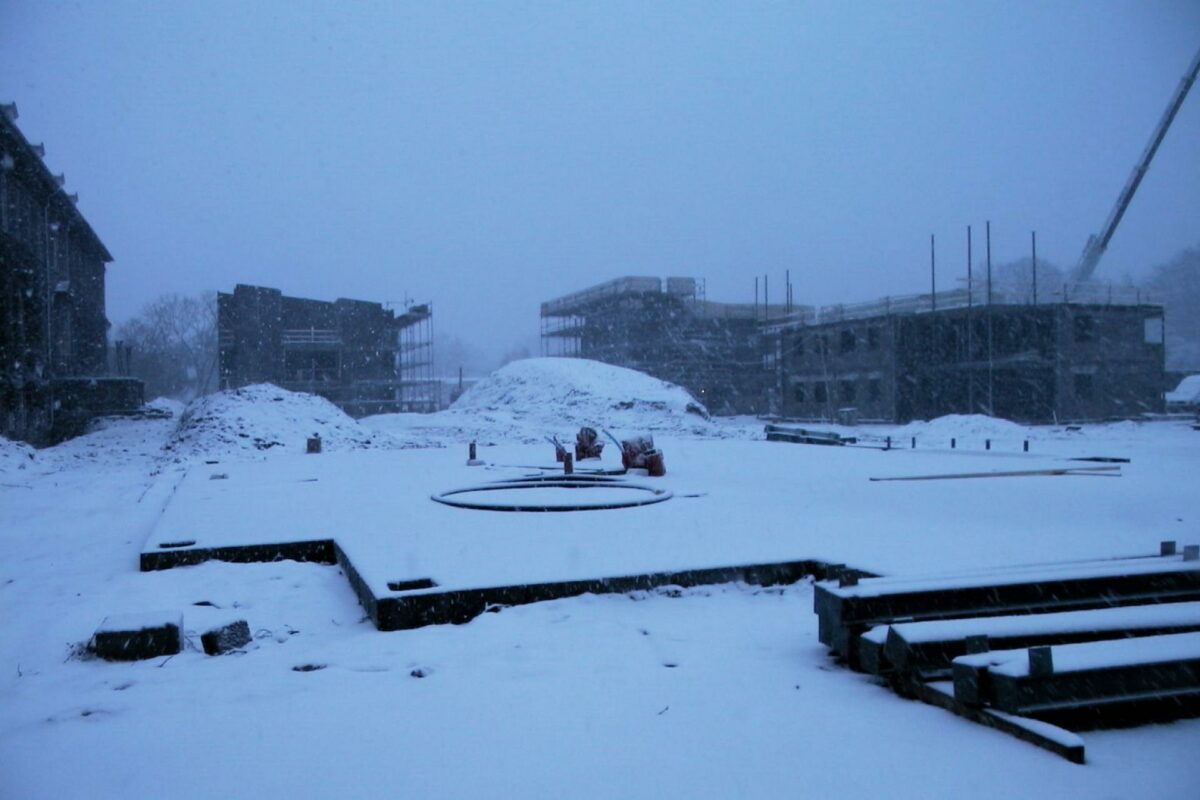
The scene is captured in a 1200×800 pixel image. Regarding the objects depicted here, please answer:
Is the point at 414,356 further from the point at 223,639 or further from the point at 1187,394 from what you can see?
the point at 223,639

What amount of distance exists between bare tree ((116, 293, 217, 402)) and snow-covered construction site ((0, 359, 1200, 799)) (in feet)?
210

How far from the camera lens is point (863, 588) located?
406 cm

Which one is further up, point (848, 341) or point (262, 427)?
point (848, 341)

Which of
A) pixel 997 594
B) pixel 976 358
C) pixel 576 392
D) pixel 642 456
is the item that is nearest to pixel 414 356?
pixel 576 392

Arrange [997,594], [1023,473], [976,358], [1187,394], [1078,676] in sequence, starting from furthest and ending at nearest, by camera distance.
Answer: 1. [1187,394]
2. [976,358]
3. [1023,473]
4. [997,594]
5. [1078,676]

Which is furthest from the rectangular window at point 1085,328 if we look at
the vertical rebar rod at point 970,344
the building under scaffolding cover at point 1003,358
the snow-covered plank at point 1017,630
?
the snow-covered plank at point 1017,630

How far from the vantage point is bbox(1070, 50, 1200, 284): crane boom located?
23.8m

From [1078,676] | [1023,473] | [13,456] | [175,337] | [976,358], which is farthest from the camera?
[175,337]

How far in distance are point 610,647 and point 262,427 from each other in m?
17.1

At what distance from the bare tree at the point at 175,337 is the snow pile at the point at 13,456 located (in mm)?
52973

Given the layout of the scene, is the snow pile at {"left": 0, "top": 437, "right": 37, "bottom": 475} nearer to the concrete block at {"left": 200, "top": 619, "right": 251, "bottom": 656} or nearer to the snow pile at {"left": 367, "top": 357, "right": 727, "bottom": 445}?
the snow pile at {"left": 367, "top": 357, "right": 727, "bottom": 445}

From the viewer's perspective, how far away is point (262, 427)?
19656mm

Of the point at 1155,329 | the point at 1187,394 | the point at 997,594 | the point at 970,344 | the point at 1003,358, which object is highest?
the point at 1155,329

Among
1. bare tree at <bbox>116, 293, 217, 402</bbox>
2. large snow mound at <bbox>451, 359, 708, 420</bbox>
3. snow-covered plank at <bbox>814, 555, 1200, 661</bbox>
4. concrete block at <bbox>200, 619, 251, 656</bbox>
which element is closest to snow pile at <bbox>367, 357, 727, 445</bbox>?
large snow mound at <bbox>451, 359, 708, 420</bbox>
